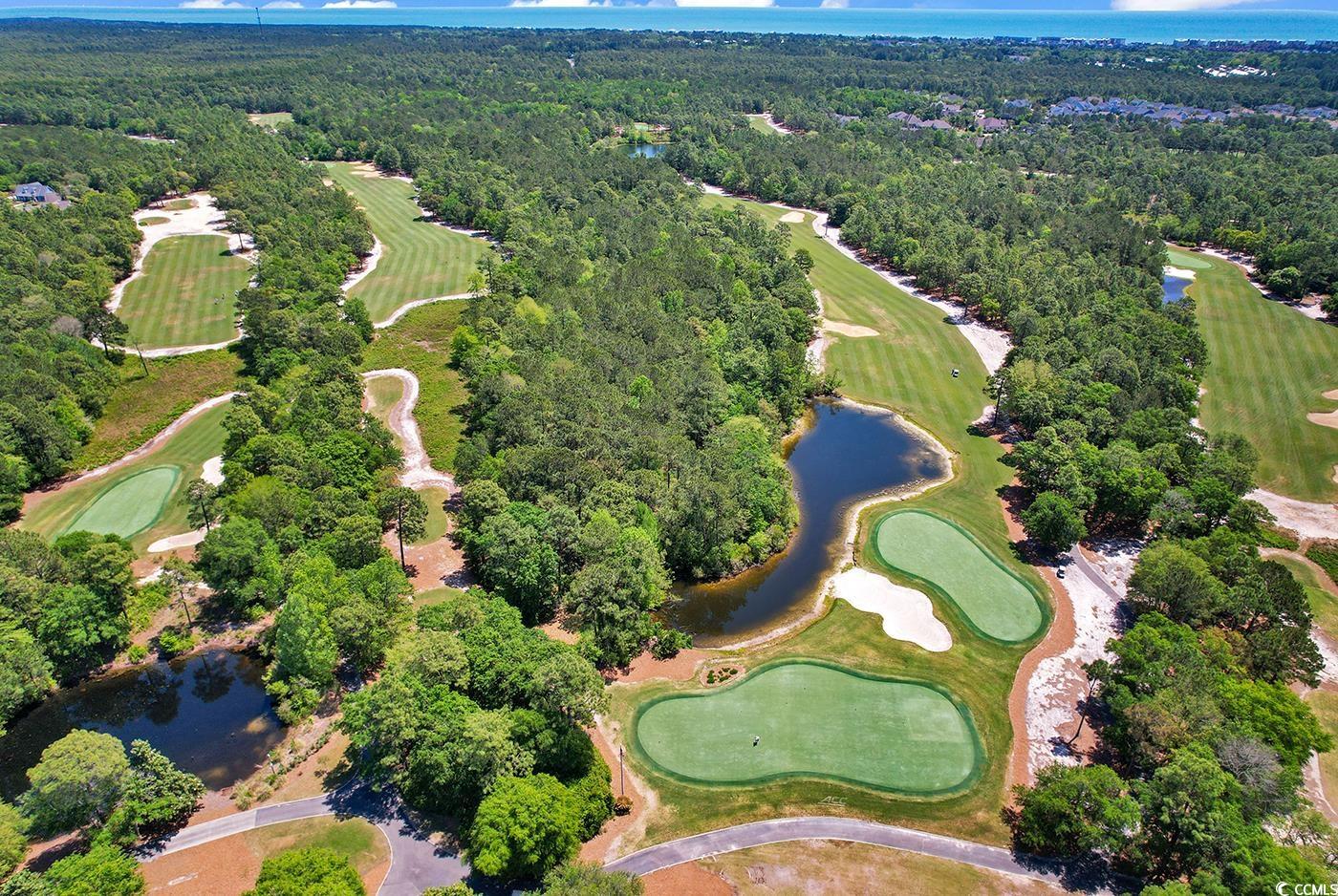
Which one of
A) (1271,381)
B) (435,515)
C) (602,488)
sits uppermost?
(602,488)

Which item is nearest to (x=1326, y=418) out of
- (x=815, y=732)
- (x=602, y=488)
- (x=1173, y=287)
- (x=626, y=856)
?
(x=1173, y=287)

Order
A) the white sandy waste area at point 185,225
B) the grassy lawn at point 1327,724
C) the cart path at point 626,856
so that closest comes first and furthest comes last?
1. the cart path at point 626,856
2. the grassy lawn at point 1327,724
3. the white sandy waste area at point 185,225

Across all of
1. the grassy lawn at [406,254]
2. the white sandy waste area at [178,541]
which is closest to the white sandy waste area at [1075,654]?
the white sandy waste area at [178,541]

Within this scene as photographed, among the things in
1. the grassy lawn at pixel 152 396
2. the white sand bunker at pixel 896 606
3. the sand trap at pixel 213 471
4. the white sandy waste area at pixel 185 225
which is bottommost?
the white sand bunker at pixel 896 606

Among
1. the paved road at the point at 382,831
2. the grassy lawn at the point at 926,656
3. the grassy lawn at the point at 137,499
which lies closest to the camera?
the paved road at the point at 382,831

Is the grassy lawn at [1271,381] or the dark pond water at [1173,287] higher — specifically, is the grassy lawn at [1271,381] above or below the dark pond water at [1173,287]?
below

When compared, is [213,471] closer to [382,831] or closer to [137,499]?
[137,499]

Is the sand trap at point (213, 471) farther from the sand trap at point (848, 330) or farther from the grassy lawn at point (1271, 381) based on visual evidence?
the grassy lawn at point (1271, 381)
